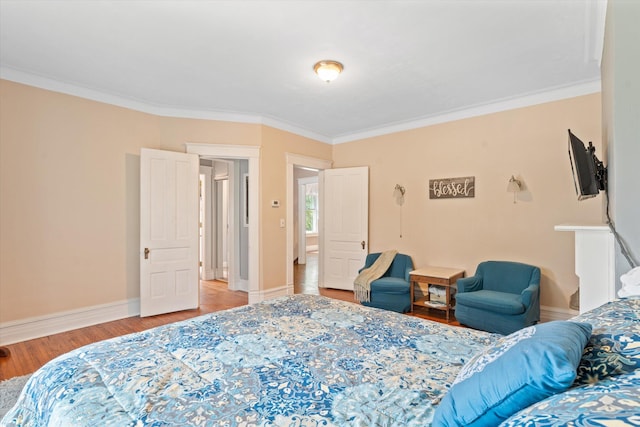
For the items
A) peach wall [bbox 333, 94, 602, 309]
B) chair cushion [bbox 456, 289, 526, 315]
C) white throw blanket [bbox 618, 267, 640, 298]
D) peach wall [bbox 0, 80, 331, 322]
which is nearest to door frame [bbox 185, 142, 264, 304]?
peach wall [bbox 0, 80, 331, 322]

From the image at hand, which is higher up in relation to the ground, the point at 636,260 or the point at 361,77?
the point at 361,77

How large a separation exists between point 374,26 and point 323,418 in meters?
2.56

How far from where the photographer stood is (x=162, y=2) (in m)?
2.17

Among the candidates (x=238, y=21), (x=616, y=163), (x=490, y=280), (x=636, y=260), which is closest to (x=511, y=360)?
(x=636, y=260)

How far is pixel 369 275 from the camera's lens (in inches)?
181

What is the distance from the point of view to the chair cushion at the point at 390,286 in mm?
4199

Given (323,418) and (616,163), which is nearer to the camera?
(323,418)

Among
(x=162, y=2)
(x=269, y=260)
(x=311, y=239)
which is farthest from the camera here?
(x=311, y=239)

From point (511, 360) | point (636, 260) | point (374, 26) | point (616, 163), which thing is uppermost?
point (374, 26)

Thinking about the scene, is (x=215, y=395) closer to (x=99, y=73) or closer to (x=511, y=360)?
(x=511, y=360)

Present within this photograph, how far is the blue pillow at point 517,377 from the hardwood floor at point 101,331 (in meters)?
3.31

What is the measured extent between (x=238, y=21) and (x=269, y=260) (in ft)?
10.4

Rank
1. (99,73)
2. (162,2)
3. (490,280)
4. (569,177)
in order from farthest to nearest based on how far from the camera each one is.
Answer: (490,280), (569,177), (99,73), (162,2)

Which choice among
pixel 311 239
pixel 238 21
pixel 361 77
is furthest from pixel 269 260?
pixel 311 239
